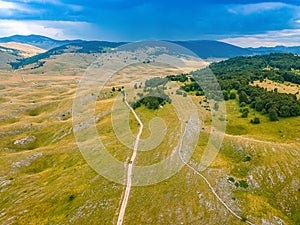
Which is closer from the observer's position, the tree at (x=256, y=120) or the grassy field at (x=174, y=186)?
the grassy field at (x=174, y=186)

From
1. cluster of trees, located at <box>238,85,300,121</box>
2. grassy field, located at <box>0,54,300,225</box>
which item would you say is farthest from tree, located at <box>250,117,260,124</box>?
cluster of trees, located at <box>238,85,300,121</box>

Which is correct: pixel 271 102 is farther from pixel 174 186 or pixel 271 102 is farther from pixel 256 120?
pixel 174 186

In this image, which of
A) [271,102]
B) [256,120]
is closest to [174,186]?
[256,120]

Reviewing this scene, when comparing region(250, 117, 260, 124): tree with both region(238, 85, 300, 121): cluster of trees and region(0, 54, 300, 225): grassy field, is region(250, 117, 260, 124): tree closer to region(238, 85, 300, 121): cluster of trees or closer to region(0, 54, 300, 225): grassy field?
region(0, 54, 300, 225): grassy field

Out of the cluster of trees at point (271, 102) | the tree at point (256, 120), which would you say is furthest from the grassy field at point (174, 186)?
the cluster of trees at point (271, 102)

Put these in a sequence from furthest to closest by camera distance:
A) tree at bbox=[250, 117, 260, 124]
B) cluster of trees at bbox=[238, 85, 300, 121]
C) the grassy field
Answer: cluster of trees at bbox=[238, 85, 300, 121] → tree at bbox=[250, 117, 260, 124] → the grassy field

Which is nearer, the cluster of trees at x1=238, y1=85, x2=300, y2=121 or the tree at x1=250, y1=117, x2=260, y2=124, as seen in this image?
the tree at x1=250, y1=117, x2=260, y2=124

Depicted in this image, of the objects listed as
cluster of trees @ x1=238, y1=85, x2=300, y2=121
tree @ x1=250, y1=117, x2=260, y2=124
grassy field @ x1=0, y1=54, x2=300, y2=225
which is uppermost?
cluster of trees @ x1=238, y1=85, x2=300, y2=121

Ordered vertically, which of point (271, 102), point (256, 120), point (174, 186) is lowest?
point (174, 186)

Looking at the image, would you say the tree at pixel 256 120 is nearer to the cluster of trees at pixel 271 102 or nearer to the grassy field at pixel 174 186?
the grassy field at pixel 174 186

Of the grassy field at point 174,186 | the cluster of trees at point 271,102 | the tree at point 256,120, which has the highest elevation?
the cluster of trees at point 271,102

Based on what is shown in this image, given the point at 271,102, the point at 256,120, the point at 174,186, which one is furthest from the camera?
the point at 271,102

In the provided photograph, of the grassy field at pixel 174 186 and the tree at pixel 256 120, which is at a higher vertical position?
the tree at pixel 256 120
